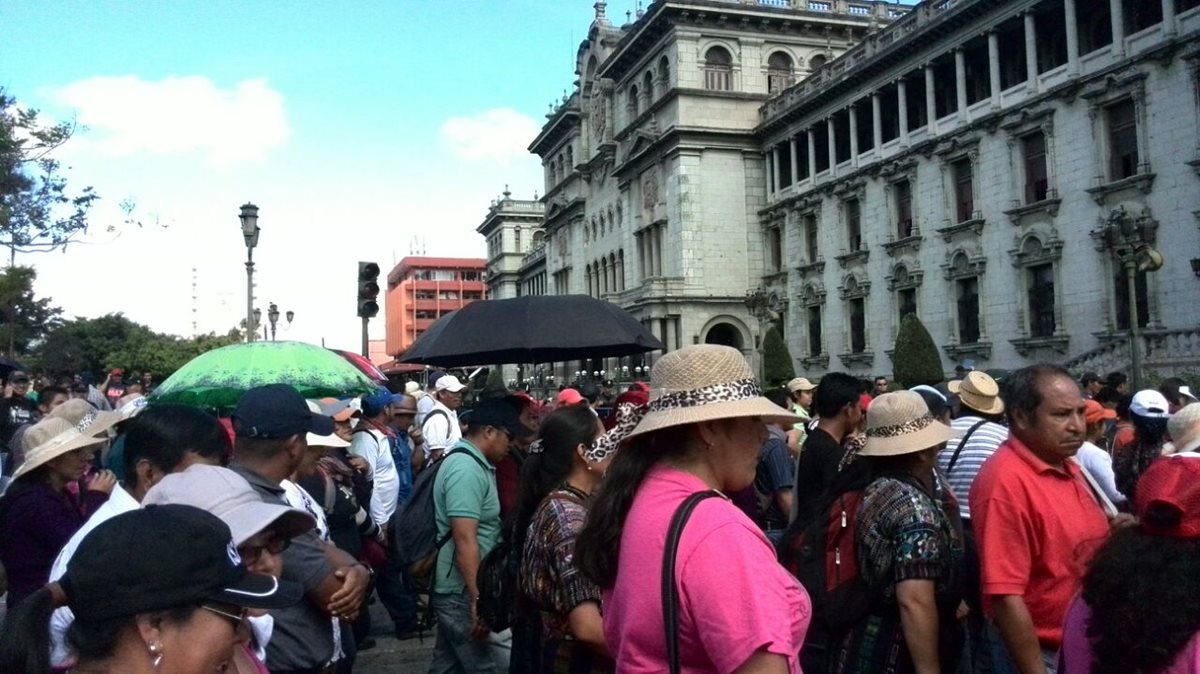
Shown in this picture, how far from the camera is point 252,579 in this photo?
7.05ft

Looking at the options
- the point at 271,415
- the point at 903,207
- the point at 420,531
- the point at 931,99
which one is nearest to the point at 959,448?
the point at 420,531

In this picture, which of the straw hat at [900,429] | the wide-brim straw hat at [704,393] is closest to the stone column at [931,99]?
the straw hat at [900,429]

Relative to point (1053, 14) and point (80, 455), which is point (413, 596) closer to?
point (80, 455)

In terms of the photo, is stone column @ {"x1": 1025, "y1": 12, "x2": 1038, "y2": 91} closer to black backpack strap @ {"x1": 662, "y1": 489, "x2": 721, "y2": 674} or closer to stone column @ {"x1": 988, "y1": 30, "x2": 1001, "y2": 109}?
stone column @ {"x1": 988, "y1": 30, "x2": 1001, "y2": 109}

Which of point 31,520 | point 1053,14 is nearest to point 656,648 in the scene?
point 31,520

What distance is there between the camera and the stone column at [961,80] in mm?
29203

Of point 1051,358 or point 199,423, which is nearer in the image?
point 199,423

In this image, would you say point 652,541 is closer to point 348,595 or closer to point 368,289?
point 348,595

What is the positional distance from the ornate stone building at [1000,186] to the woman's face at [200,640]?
1867cm

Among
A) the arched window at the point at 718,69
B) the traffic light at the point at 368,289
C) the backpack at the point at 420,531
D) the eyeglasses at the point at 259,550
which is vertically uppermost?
the arched window at the point at 718,69

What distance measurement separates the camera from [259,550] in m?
2.70

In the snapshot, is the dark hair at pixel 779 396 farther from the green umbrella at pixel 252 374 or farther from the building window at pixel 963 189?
the building window at pixel 963 189

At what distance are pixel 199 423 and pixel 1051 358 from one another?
2615 centimetres

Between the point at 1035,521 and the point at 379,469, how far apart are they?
18.4ft
